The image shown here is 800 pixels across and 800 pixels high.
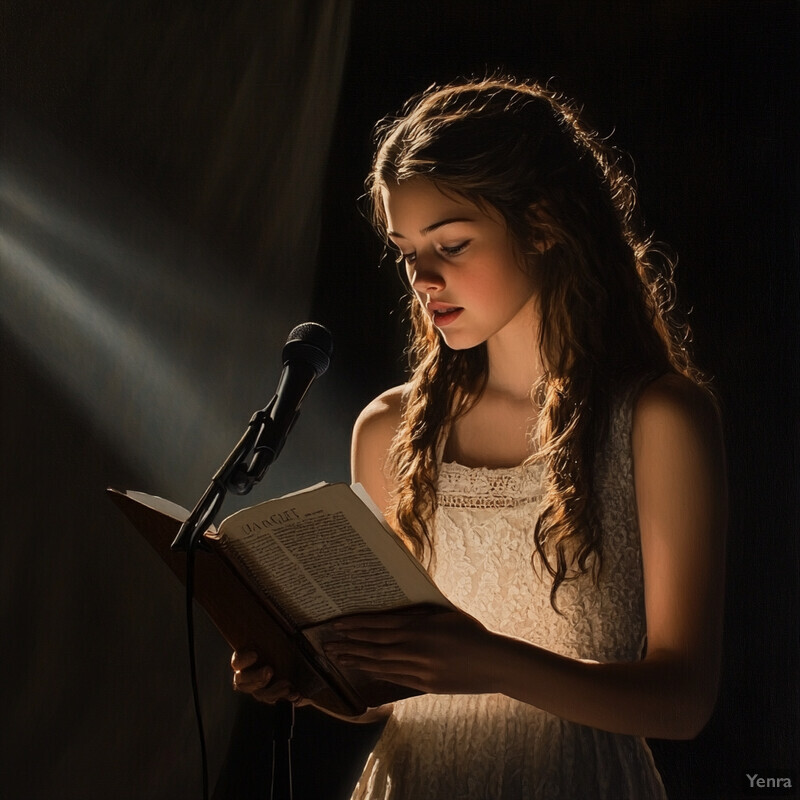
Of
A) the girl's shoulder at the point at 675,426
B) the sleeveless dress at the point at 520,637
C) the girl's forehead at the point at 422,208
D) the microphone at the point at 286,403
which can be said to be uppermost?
the girl's forehead at the point at 422,208

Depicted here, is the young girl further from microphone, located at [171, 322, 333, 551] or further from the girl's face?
microphone, located at [171, 322, 333, 551]

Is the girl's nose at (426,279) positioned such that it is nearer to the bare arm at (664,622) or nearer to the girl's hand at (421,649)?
the bare arm at (664,622)

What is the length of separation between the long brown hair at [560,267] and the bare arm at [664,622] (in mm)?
88

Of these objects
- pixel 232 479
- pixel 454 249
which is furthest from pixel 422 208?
pixel 232 479

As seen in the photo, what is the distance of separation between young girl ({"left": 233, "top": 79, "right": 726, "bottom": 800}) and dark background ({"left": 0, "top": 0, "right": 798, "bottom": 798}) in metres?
0.07

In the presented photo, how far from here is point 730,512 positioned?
136 cm

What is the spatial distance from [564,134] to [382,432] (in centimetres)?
53

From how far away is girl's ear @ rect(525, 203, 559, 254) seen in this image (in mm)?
1414

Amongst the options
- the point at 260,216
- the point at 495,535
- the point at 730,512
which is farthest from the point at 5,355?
the point at 730,512

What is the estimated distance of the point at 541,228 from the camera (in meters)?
1.42

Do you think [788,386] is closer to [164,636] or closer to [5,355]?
[164,636]

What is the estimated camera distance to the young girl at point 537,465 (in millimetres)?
1293
